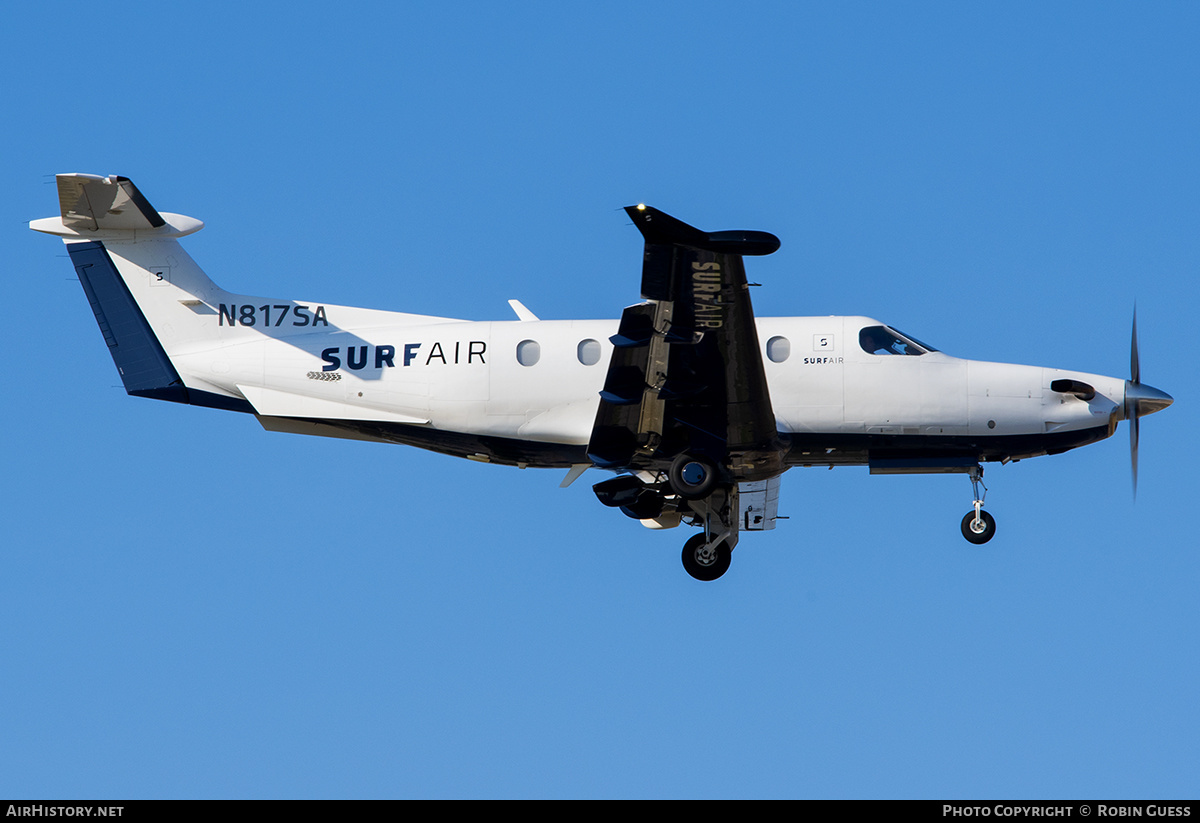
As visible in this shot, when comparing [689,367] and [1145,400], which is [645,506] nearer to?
[689,367]

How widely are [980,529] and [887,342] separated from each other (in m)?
2.88

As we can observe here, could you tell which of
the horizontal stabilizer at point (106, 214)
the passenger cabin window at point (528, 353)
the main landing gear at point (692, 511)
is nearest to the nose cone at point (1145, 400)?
the main landing gear at point (692, 511)

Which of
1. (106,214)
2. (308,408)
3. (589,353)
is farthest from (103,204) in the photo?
(589,353)

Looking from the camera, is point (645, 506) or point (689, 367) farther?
point (645, 506)

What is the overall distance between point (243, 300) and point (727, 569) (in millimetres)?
8044

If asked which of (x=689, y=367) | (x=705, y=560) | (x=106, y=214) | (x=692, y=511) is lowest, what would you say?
(x=705, y=560)

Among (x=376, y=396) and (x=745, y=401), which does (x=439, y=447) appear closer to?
(x=376, y=396)

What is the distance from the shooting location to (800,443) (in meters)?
17.4

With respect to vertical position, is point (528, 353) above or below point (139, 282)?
below

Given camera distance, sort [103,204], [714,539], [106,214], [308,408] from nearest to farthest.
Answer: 1. [308,408]
2. [103,204]
3. [106,214]
4. [714,539]

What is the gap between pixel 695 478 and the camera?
1680 cm

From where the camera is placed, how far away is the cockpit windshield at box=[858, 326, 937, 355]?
17.3 m
